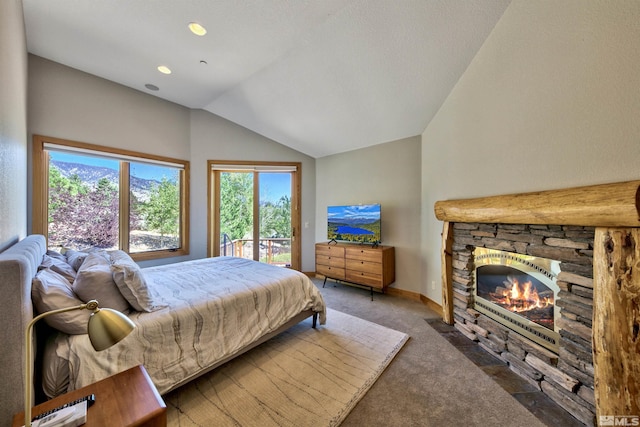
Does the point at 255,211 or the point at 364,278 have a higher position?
the point at 255,211

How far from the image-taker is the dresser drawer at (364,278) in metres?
3.53

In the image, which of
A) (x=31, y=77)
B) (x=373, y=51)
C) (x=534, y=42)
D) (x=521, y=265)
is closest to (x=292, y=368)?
(x=521, y=265)

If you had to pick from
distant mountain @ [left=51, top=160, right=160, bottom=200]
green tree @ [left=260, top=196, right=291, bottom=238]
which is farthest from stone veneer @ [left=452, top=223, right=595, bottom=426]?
distant mountain @ [left=51, top=160, right=160, bottom=200]

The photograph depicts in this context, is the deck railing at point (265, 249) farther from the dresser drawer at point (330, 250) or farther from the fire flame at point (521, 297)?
the fire flame at point (521, 297)

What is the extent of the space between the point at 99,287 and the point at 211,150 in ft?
10.5

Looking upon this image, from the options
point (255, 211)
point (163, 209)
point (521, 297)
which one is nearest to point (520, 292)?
point (521, 297)

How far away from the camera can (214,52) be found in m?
2.53

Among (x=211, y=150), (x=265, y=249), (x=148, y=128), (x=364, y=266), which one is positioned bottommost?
(x=364, y=266)

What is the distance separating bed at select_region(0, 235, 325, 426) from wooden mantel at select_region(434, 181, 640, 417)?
2049 millimetres

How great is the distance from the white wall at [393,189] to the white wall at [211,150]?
111cm

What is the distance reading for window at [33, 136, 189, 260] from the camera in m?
2.88

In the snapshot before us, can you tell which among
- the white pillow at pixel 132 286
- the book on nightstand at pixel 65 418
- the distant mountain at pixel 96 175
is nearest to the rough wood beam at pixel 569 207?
the book on nightstand at pixel 65 418

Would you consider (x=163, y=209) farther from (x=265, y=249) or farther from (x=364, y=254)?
(x=364, y=254)

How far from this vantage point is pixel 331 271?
13.3 ft
